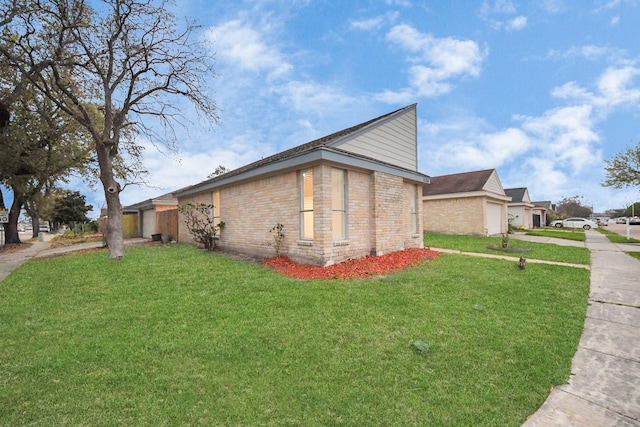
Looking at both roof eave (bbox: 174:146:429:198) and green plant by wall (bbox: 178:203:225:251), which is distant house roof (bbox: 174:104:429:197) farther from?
green plant by wall (bbox: 178:203:225:251)

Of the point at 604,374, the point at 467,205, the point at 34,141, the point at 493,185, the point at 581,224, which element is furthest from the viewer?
the point at 581,224

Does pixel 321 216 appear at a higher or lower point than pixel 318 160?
lower

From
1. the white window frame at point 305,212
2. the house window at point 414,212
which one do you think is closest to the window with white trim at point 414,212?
the house window at point 414,212

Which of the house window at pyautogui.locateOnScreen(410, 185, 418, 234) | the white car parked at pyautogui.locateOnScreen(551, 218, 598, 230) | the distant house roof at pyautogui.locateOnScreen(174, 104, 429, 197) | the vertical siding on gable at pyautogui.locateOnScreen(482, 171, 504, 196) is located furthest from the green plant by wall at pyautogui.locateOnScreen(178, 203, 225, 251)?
the white car parked at pyautogui.locateOnScreen(551, 218, 598, 230)

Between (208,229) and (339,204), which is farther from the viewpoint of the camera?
(208,229)

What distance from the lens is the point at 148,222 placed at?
898 inches

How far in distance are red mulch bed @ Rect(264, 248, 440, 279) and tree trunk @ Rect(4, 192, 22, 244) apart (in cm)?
2191

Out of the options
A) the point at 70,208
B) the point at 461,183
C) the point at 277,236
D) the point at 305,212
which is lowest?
the point at 277,236

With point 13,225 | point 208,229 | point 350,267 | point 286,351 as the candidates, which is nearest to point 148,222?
point 13,225

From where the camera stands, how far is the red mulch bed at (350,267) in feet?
22.9

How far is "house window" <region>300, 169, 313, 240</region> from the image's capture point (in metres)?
8.28

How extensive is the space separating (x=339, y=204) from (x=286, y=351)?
537cm

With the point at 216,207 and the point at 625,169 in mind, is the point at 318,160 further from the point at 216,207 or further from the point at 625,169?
the point at 625,169

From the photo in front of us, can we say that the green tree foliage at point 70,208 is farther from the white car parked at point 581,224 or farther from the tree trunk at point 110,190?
the white car parked at point 581,224
